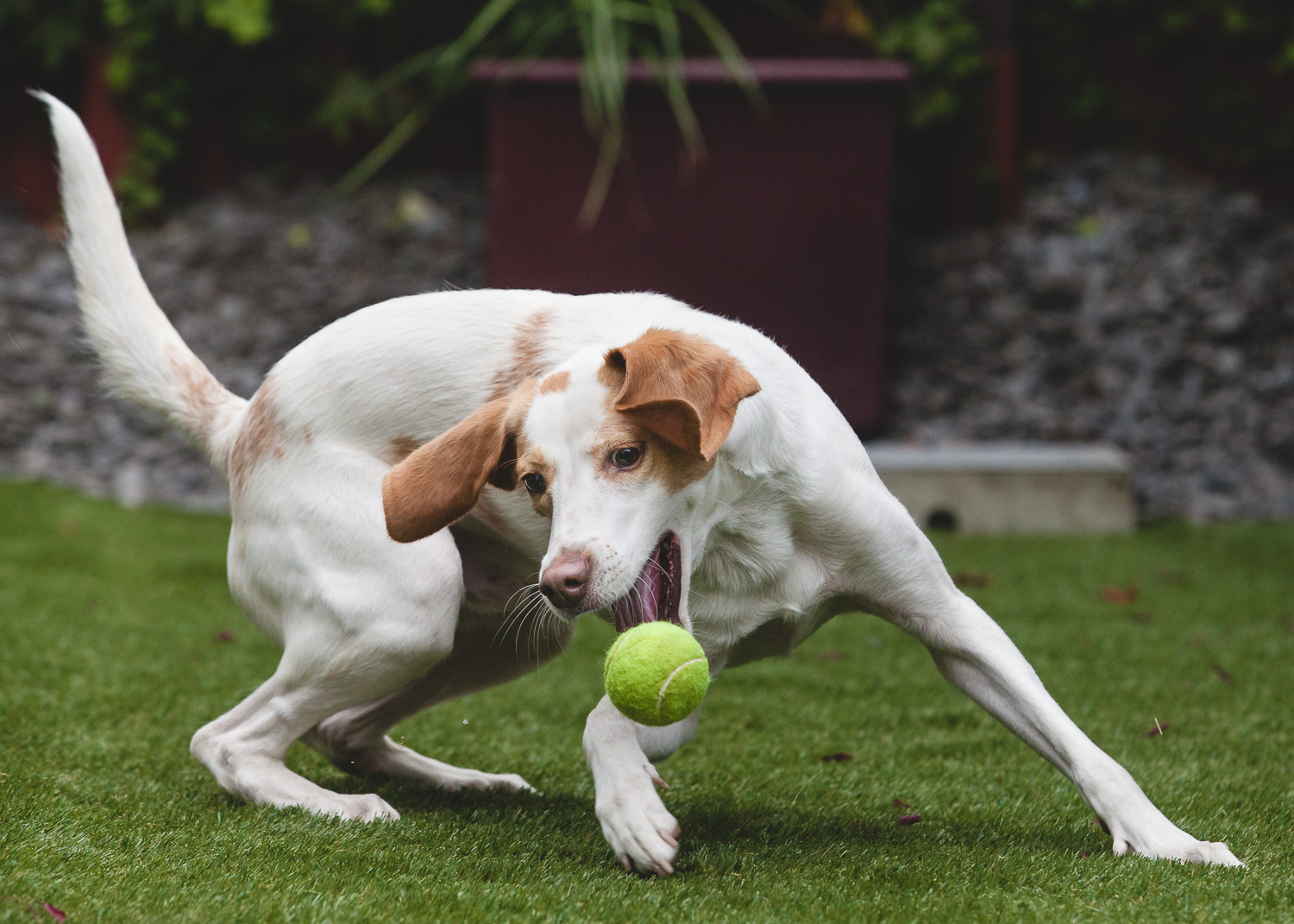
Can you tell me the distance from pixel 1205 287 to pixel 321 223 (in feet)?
17.8

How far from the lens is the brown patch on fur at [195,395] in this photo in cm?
321

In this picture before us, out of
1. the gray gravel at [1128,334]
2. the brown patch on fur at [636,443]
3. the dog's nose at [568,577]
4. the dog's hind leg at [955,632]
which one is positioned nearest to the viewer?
the dog's nose at [568,577]

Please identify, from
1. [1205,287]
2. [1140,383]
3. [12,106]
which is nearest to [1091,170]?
[1205,287]

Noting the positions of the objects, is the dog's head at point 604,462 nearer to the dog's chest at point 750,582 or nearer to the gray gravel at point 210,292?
the dog's chest at point 750,582

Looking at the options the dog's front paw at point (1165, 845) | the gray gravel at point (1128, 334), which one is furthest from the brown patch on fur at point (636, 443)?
the gray gravel at point (1128, 334)

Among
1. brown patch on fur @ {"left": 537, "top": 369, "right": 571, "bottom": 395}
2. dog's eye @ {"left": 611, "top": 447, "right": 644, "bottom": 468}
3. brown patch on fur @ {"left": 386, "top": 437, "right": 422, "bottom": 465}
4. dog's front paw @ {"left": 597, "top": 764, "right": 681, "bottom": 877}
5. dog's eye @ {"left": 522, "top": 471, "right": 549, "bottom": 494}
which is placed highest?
brown patch on fur @ {"left": 537, "top": 369, "right": 571, "bottom": 395}

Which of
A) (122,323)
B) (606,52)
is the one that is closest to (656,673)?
(122,323)

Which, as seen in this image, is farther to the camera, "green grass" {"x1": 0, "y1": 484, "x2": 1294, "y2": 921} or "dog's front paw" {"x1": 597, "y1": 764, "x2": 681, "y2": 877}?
"dog's front paw" {"x1": 597, "y1": 764, "x2": 681, "y2": 877}

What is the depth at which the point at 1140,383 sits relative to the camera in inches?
300

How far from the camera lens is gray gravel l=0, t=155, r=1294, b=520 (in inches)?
291

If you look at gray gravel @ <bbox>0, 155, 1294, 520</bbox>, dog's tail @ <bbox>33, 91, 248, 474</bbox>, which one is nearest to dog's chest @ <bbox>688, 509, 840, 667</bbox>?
dog's tail @ <bbox>33, 91, 248, 474</bbox>

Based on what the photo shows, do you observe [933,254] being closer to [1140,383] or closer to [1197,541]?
[1140,383]

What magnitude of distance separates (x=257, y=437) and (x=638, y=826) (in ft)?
3.91

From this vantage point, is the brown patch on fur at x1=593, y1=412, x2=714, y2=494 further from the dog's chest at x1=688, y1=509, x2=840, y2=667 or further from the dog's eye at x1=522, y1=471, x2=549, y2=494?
the dog's chest at x1=688, y1=509, x2=840, y2=667
